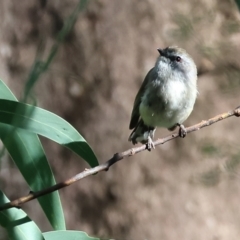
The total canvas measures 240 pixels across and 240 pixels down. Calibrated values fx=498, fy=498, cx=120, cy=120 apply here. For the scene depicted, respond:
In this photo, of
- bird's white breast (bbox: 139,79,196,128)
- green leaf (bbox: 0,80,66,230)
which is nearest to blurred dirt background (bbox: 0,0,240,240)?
bird's white breast (bbox: 139,79,196,128)

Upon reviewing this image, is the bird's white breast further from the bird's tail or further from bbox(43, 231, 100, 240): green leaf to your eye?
bbox(43, 231, 100, 240): green leaf

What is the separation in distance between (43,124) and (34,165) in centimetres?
11


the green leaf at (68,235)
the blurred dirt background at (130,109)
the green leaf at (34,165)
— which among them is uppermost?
the blurred dirt background at (130,109)

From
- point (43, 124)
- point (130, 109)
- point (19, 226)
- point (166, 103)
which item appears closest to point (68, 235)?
point (19, 226)

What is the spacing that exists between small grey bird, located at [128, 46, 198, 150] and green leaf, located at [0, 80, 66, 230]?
0.81 meters

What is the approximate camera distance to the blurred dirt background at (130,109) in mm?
3178

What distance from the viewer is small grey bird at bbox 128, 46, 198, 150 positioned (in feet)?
6.73

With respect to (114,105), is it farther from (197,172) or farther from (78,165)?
(197,172)

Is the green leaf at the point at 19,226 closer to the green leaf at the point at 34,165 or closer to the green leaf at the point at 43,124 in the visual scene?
the green leaf at the point at 34,165

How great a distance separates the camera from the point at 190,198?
3.19 meters

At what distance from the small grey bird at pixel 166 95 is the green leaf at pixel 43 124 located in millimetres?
786

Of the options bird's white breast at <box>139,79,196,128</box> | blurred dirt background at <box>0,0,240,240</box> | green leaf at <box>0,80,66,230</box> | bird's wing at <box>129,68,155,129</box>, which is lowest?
green leaf at <box>0,80,66,230</box>

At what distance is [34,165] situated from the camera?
1.23 m

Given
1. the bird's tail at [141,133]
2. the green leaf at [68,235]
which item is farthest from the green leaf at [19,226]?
the bird's tail at [141,133]
